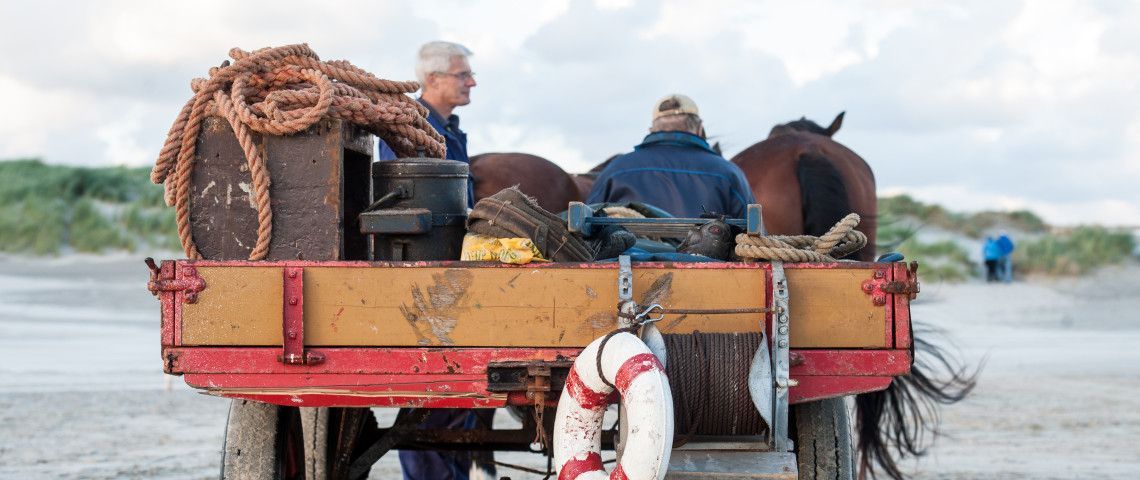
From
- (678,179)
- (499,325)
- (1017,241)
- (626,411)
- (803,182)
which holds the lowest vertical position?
(626,411)

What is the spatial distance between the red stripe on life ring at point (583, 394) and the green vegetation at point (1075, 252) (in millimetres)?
21619

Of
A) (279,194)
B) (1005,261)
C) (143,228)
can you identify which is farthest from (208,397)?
(1005,261)

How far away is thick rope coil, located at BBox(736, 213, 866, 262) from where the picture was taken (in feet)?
13.5

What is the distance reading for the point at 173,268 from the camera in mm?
4031

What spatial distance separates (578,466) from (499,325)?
1.49 feet

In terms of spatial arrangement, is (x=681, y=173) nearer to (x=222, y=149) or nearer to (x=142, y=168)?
(x=222, y=149)

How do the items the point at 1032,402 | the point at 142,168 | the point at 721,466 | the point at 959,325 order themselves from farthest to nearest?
the point at 142,168, the point at 959,325, the point at 1032,402, the point at 721,466

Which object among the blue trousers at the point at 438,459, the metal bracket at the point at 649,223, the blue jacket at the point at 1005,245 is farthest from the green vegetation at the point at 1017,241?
the metal bracket at the point at 649,223

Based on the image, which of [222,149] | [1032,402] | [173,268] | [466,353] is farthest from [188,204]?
[1032,402]

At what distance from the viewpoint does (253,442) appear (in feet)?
14.8

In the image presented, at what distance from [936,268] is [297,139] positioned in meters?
19.8

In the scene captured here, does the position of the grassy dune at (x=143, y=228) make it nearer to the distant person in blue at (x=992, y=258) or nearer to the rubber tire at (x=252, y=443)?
the distant person in blue at (x=992, y=258)

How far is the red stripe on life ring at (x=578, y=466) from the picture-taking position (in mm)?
3863

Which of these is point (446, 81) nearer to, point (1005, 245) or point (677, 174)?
point (677, 174)
